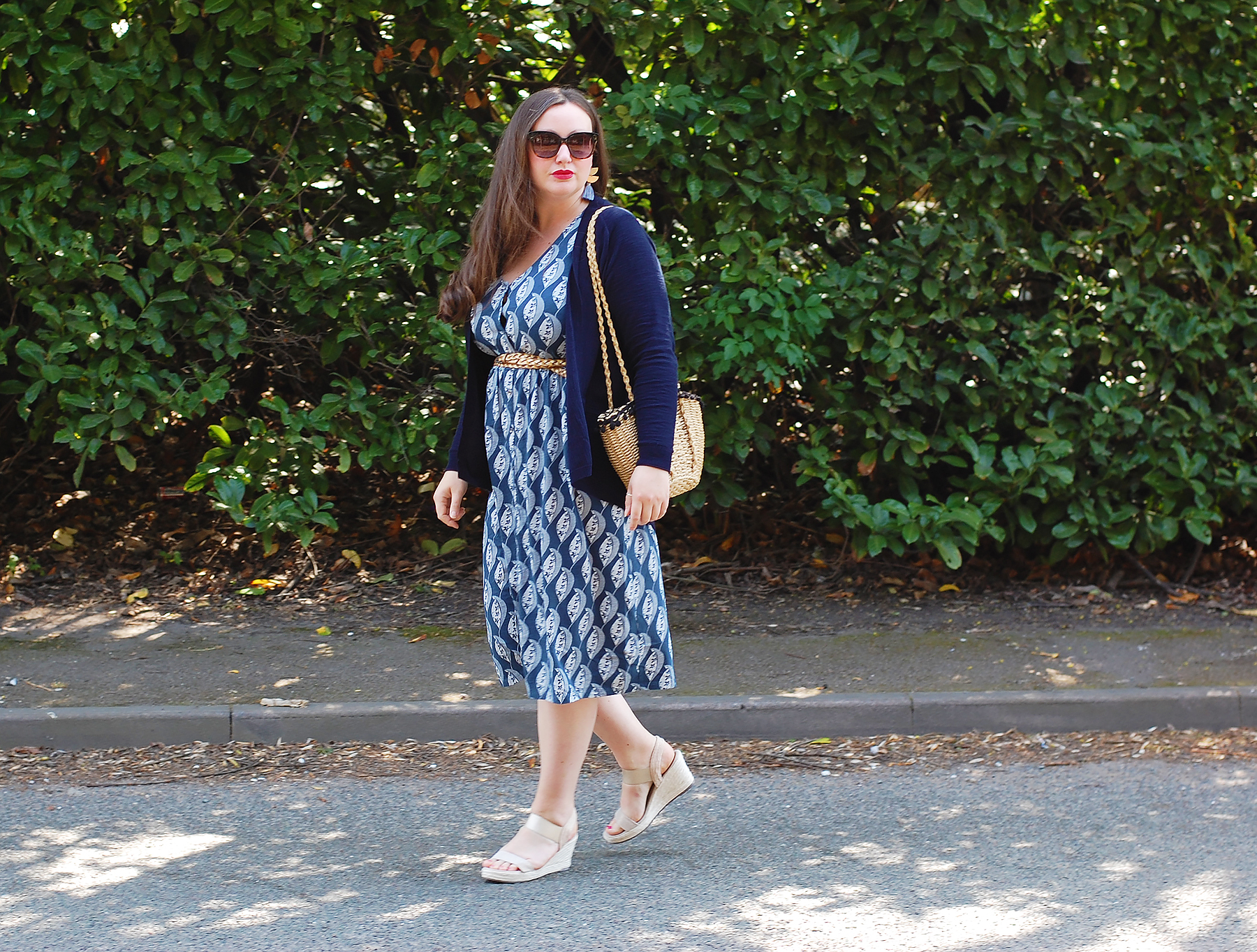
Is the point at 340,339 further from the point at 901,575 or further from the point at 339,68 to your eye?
the point at 901,575

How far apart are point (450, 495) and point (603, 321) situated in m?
0.72

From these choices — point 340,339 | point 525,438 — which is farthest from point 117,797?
point 340,339

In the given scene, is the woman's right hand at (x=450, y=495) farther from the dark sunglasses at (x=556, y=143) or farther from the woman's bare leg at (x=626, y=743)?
the dark sunglasses at (x=556, y=143)

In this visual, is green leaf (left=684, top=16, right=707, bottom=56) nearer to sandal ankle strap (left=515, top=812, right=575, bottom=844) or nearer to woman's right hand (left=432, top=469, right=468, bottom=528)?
woman's right hand (left=432, top=469, right=468, bottom=528)

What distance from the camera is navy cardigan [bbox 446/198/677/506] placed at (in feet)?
10.4

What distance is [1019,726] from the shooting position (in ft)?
15.6

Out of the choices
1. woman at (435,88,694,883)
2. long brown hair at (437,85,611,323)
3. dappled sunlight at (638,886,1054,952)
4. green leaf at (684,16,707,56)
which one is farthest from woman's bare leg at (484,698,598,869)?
green leaf at (684,16,707,56)

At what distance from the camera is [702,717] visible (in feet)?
15.4

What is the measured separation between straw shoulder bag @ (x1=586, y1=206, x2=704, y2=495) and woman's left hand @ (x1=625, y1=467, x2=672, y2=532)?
5 centimetres

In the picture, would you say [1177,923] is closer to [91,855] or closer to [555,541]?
[555,541]

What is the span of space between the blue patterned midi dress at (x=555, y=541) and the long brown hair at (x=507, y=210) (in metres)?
0.05

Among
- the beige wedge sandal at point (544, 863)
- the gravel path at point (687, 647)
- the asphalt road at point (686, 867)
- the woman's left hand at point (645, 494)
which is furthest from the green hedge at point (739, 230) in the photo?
the beige wedge sandal at point (544, 863)

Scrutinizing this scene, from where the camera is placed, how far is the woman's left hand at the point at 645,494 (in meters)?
3.14

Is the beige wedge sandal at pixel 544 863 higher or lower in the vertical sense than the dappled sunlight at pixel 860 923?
higher
